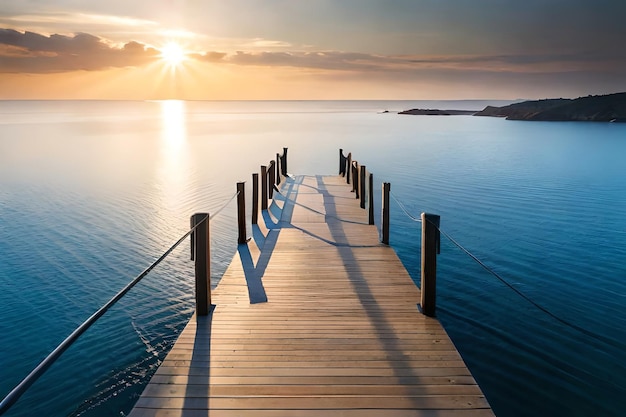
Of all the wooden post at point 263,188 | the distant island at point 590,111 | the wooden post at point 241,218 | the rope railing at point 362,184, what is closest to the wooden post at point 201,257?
the wooden post at point 241,218

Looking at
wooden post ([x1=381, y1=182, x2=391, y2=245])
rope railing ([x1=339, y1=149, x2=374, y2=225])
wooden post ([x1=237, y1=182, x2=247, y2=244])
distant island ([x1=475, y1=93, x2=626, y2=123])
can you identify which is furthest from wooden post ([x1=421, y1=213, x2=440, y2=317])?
distant island ([x1=475, y1=93, x2=626, y2=123])

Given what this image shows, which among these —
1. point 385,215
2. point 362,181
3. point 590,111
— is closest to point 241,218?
point 385,215

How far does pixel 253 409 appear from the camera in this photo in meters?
4.35

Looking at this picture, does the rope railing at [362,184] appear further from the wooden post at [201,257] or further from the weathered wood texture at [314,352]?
the wooden post at [201,257]

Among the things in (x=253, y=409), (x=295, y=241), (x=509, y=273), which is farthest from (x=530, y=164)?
(x=253, y=409)

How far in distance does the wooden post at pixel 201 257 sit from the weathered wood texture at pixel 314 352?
205mm

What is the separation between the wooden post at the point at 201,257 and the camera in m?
6.39

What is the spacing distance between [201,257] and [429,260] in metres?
3.12

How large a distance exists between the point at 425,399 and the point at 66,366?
612 cm

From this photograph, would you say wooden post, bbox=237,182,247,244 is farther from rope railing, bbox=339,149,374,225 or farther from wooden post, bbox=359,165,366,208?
wooden post, bbox=359,165,366,208

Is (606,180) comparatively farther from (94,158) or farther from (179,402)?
(94,158)

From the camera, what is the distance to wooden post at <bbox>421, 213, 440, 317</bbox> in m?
6.44

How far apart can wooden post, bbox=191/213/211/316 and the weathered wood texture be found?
8.1 inches

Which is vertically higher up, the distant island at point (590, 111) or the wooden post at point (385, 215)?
the distant island at point (590, 111)
